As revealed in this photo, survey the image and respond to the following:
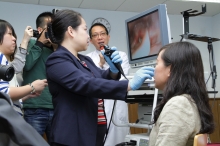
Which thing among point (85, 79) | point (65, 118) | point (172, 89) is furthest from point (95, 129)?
point (172, 89)

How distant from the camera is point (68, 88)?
118 centimetres

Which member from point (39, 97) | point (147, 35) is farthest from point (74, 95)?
point (147, 35)

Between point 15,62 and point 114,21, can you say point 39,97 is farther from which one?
point 114,21

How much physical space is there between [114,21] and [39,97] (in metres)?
2.89

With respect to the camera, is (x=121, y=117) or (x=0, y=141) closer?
(x=0, y=141)

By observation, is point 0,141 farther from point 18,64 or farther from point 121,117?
point 121,117

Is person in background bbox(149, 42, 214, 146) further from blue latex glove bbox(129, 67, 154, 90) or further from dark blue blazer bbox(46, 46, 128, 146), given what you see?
dark blue blazer bbox(46, 46, 128, 146)

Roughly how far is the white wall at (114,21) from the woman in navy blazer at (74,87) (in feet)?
9.48

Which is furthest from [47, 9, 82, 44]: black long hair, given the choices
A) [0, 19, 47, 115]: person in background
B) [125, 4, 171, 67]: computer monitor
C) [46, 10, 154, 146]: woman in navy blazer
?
[125, 4, 171, 67]: computer monitor

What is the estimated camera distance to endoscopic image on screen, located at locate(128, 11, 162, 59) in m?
1.73

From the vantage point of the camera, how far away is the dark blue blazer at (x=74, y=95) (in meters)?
1.15

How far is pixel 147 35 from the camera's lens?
1845mm

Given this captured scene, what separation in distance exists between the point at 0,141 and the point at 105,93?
69 cm

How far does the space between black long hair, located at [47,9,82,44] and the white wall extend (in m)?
2.83
